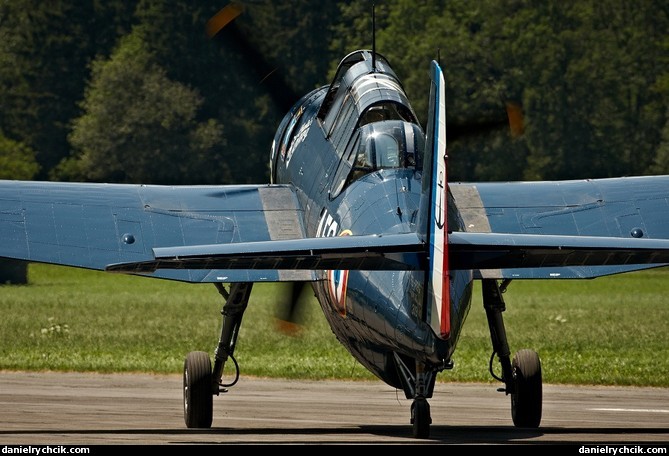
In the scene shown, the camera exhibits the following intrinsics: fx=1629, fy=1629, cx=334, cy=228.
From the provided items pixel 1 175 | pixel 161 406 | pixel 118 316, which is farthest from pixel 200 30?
pixel 161 406

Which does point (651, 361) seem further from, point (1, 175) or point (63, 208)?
→ point (1, 175)

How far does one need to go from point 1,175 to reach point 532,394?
173ft

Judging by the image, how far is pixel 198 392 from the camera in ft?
60.2

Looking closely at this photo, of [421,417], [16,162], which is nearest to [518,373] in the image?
[421,417]

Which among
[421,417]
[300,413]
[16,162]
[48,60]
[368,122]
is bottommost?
[421,417]

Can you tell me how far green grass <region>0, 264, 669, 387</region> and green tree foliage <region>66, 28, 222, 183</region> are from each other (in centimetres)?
2369

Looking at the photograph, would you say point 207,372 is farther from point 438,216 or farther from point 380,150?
point 438,216

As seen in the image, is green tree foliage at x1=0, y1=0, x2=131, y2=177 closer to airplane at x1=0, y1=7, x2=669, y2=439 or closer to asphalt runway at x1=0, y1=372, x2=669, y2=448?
asphalt runway at x1=0, y1=372, x2=669, y2=448

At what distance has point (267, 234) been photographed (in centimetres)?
1880

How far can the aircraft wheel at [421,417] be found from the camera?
15094 mm

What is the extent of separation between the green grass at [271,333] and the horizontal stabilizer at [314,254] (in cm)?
519

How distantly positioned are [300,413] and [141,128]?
60.5 metres

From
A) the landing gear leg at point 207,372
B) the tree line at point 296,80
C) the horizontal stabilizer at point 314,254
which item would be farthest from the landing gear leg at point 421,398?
Result: the tree line at point 296,80

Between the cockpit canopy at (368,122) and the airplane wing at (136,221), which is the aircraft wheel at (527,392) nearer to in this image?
the airplane wing at (136,221)
